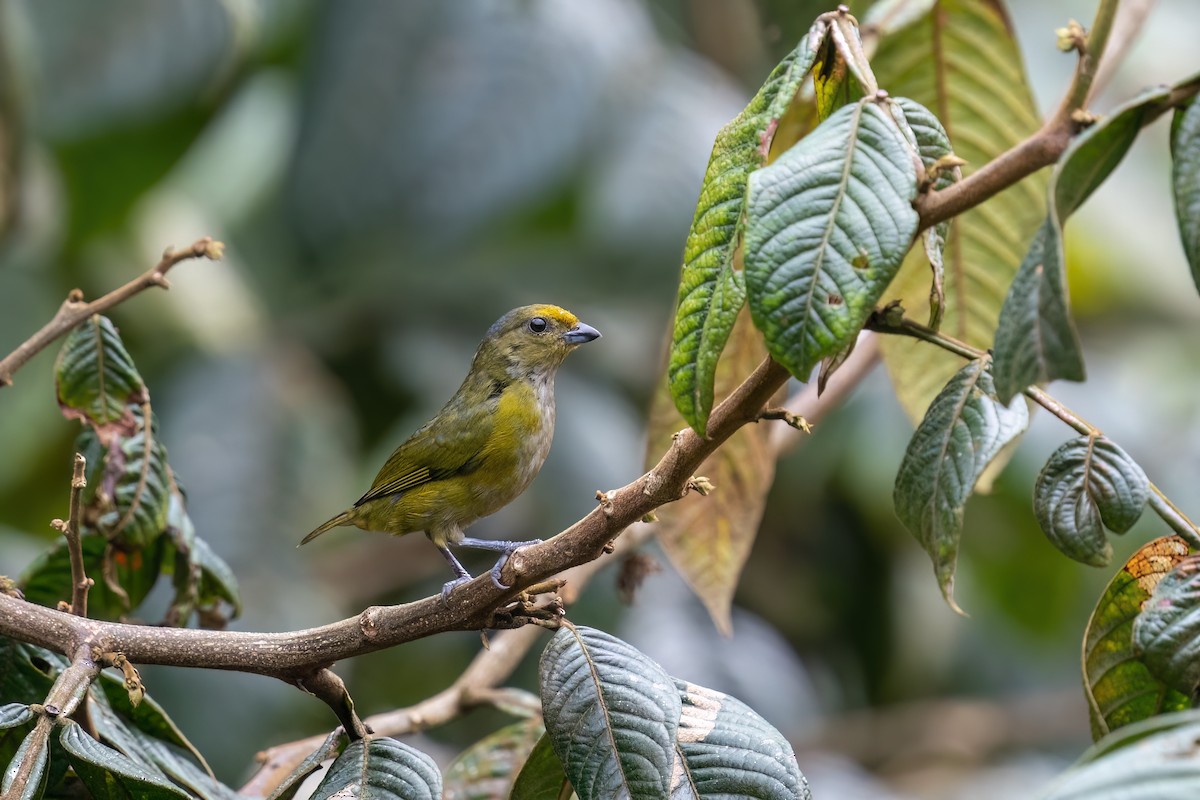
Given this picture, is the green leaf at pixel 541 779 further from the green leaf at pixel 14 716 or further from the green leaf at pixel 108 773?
the green leaf at pixel 14 716

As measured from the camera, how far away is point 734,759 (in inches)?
58.4

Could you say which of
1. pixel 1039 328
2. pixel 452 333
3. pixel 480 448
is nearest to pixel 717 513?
pixel 480 448

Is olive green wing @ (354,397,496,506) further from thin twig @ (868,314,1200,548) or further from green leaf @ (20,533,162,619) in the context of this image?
thin twig @ (868,314,1200,548)

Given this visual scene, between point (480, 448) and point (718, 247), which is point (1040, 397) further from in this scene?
point (480, 448)

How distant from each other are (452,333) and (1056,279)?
14.9ft

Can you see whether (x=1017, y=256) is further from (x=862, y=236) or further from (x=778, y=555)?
(x=778, y=555)

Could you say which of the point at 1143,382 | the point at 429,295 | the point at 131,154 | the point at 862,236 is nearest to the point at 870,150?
the point at 862,236

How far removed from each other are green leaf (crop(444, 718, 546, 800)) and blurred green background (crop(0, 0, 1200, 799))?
151 cm

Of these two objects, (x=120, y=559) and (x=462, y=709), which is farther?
(x=462, y=709)

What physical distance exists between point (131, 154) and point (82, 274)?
724 mm

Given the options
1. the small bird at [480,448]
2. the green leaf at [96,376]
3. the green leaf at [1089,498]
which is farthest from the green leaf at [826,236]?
the small bird at [480,448]

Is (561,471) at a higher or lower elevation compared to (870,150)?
higher

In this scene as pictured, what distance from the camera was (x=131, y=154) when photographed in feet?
15.6

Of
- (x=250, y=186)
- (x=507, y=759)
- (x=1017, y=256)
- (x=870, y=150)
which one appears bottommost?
(x=507, y=759)
